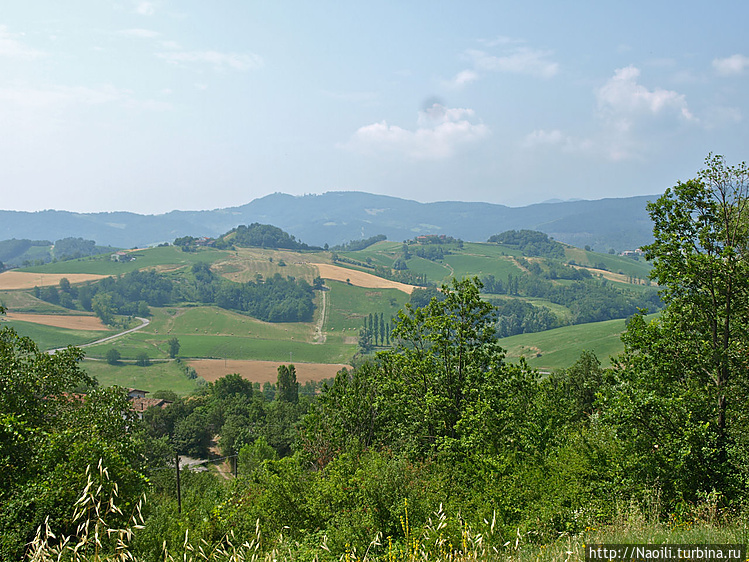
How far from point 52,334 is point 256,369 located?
83.5 meters

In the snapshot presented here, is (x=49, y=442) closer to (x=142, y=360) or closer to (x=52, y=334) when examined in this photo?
(x=142, y=360)

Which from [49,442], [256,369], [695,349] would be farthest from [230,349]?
[695,349]

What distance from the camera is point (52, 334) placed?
590 feet

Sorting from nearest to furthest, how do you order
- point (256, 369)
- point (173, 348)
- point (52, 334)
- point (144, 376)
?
point (144, 376)
point (256, 369)
point (173, 348)
point (52, 334)

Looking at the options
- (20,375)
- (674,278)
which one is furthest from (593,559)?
(20,375)

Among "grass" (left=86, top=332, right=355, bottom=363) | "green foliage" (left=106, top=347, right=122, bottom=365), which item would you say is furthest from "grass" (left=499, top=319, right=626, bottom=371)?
"green foliage" (left=106, top=347, right=122, bottom=365)

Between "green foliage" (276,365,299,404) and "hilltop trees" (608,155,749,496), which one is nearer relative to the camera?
"hilltop trees" (608,155,749,496)

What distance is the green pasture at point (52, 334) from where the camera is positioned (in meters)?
170

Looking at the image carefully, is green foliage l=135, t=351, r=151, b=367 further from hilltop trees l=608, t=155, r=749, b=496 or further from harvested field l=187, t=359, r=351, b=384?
hilltop trees l=608, t=155, r=749, b=496

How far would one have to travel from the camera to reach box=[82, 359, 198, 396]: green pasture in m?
141

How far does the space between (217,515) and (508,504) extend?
10.0 metres

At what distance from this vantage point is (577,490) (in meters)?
13.3

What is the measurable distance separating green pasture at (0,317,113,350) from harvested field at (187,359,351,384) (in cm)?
4819

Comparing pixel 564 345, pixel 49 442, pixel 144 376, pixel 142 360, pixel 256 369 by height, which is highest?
pixel 49 442
